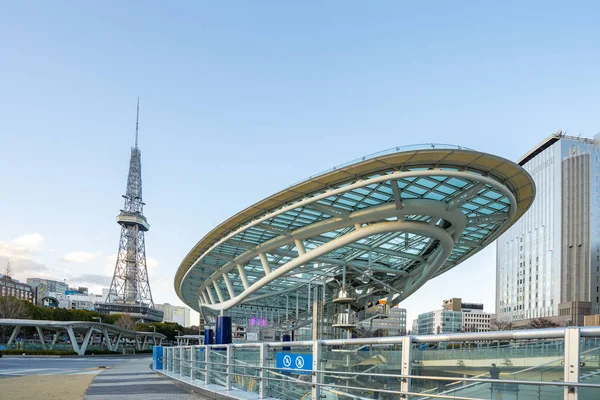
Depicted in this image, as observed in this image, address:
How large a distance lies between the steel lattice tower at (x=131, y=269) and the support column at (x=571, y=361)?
15704 centimetres

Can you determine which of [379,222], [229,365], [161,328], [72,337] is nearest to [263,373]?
[229,365]

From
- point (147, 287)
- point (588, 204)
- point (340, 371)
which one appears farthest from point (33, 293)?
point (340, 371)

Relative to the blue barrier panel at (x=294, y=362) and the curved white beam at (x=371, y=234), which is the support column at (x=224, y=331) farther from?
the blue barrier panel at (x=294, y=362)

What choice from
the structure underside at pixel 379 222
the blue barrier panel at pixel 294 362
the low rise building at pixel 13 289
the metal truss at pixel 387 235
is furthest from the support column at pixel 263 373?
the low rise building at pixel 13 289

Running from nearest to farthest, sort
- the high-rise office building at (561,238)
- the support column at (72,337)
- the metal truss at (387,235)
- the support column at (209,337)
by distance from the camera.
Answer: the metal truss at (387,235)
the support column at (209,337)
the support column at (72,337)
the high-rise office building at (561,238)

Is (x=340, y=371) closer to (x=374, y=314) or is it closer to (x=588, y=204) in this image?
(x=374, y=314)

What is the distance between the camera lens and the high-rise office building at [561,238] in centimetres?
10888

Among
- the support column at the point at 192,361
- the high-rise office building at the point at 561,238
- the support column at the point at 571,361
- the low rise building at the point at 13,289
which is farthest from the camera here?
the low rise building at the point at 13,289

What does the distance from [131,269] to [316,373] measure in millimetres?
159177

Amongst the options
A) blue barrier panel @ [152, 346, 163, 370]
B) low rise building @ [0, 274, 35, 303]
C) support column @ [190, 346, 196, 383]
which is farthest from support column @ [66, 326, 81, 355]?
low rise building @ [0, 274, 35, 303]

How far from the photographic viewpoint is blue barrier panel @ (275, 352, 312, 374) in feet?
27.8

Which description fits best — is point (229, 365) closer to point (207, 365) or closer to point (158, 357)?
point (207, 365)

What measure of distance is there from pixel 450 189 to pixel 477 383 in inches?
921

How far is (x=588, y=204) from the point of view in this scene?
4358 inches
